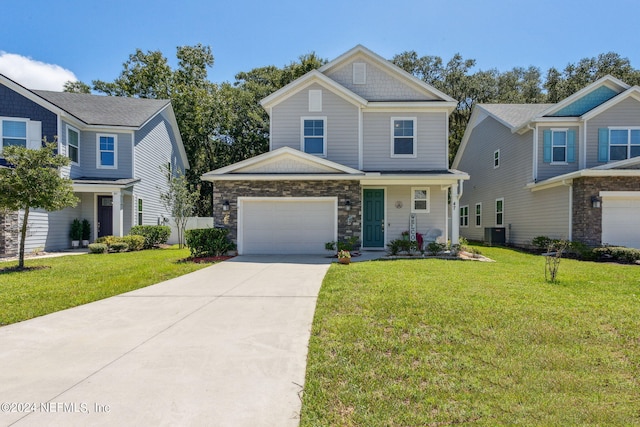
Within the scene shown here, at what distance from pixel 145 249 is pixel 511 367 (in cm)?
1632

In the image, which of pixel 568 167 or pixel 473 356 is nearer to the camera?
pixel 473 356

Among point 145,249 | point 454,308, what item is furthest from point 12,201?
point 454,308

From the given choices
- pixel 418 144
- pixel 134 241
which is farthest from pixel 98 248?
pixel 418 144

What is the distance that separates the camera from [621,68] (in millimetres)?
27047

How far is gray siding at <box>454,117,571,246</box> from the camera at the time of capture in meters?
14.4

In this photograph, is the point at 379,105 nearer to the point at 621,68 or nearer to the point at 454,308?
the point at 454,308

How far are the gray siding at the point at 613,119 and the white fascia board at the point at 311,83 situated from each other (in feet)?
32.6

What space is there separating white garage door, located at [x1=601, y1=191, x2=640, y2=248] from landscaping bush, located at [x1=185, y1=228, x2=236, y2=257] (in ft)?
45.6

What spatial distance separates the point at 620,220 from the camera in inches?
505

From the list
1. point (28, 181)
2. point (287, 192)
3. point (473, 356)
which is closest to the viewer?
point (473, 356)

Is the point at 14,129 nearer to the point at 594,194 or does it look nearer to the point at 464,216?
the point at 594,194

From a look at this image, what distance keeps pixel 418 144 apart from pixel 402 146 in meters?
0.66

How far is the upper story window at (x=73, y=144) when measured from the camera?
15539 millimetres

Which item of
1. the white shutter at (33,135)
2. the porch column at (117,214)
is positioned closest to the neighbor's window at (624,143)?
the porch column at (117,214)
